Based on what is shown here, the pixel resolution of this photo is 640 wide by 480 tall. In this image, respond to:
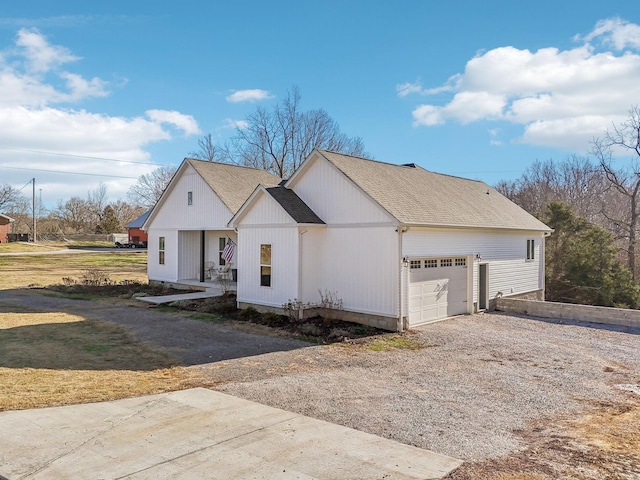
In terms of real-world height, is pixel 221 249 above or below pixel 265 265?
above

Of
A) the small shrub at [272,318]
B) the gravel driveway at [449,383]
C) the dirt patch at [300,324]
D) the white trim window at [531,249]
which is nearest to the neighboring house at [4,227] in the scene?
the dirt patch at [300,324]

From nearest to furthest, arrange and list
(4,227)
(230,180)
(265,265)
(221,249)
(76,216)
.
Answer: (265,265)
(230,180)
(221,249)
(4,227)
(76,216)

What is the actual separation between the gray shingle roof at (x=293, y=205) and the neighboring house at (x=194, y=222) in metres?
5.46

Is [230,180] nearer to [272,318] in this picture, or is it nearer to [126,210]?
[272,318]

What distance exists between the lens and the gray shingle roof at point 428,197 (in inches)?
560

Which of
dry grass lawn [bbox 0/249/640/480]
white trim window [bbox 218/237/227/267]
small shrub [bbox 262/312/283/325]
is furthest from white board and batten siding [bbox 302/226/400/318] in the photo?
white trim window [bbox 218/237/227/267]

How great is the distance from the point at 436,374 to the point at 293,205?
300 inches

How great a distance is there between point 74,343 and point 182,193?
12.0m

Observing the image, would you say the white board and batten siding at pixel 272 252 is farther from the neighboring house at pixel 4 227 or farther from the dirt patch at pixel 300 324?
the neighboring house at pixel 4 227

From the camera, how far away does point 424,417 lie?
674 centimetres

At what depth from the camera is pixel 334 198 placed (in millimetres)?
14844

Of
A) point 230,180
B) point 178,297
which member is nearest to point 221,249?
point 230,180

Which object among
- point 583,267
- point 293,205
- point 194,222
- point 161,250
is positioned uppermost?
point 293,205

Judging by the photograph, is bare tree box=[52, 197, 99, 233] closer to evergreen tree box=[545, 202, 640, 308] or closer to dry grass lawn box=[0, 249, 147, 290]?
dry grass lawn box=[0, 249, 147, 290]
